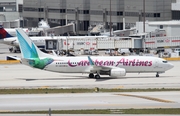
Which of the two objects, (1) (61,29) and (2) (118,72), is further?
(1) (61,29)

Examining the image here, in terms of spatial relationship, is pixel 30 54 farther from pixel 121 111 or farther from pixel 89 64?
pixel 121 111

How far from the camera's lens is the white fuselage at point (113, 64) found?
67.5 meters

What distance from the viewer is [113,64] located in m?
67.8

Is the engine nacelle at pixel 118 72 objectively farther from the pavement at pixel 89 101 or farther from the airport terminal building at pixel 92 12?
the airport terminal building at pixel 92 12

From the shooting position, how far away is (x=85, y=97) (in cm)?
4759

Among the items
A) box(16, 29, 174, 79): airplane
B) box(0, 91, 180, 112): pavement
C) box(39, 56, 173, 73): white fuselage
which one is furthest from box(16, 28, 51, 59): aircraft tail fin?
box(0, 91, 180, 112): pavement

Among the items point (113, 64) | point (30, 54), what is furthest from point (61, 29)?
point (30, 54)

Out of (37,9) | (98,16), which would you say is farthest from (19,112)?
(37,9)

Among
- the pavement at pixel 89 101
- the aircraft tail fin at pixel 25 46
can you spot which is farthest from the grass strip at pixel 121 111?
the aircraft tail fin at pixel 25 46

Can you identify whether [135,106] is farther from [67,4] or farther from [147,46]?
[67,4]

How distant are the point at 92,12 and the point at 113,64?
283 ft

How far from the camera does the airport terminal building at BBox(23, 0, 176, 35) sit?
142m

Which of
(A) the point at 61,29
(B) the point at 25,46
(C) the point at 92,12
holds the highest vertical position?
(C) the point at 92,12

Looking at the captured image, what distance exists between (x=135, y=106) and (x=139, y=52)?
66.4 metres
